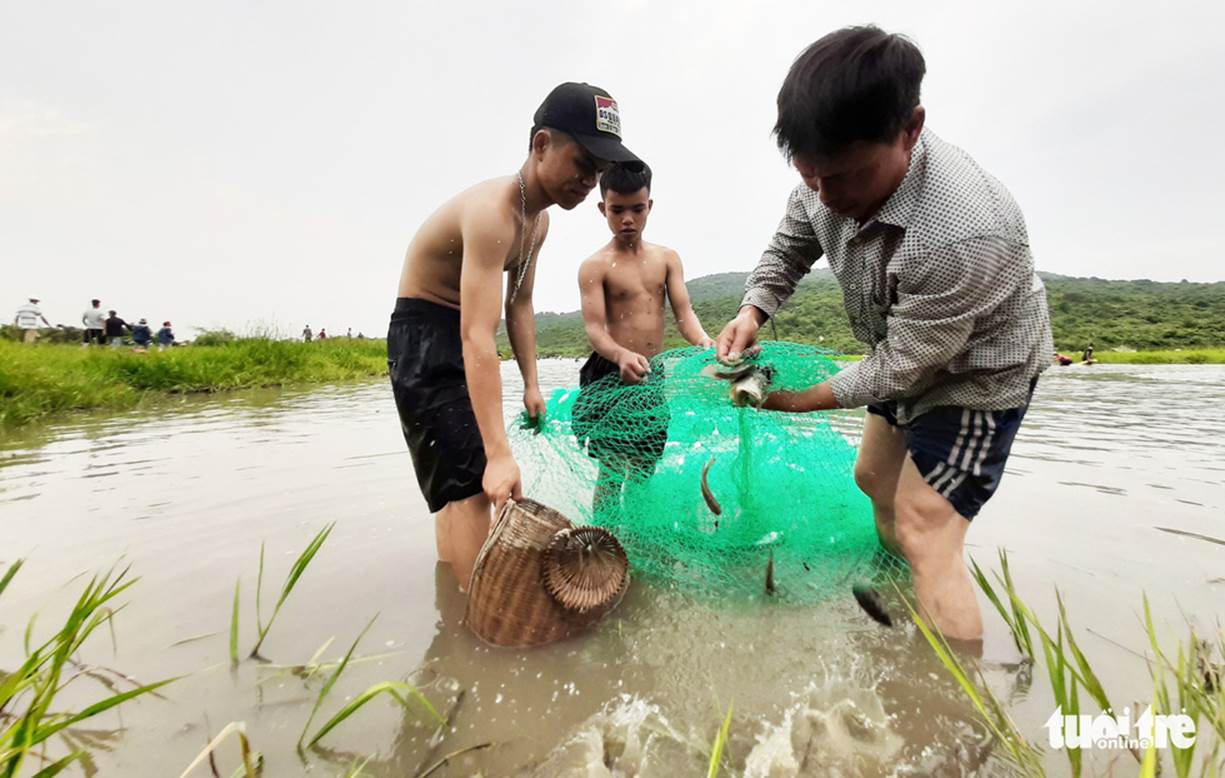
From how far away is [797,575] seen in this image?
8.02 feet

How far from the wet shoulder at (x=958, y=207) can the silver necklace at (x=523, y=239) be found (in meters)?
1.41

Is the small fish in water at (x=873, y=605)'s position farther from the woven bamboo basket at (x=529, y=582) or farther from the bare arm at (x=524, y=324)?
the bare arm at (x=524, y=324)

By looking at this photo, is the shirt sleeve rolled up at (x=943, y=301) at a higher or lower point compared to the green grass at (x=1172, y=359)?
higher

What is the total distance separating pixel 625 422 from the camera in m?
2.63

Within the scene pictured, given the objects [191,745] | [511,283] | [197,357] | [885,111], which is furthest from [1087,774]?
[197,357]

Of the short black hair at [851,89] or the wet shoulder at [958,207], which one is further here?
the wet shoulder at [958,207]

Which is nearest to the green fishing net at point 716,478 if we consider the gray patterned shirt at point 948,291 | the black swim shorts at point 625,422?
the black swim shorts at point 625,422

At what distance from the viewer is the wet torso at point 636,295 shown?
347 centimetres

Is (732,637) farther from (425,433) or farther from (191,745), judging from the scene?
(191,745)

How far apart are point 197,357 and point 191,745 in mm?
13345

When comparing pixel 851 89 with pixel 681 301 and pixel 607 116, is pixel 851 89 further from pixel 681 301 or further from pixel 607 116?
pixel 681 301

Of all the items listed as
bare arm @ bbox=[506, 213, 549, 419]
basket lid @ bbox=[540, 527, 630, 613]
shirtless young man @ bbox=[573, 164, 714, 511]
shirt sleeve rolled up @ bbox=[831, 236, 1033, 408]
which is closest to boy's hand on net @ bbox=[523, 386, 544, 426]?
bare arm @ bbox=[506, 213, 549, 419]

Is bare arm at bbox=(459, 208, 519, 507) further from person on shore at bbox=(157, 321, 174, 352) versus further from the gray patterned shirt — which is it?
person on shore at bbox=(157, 321, 174, 352)

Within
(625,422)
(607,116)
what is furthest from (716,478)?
(607,116)
